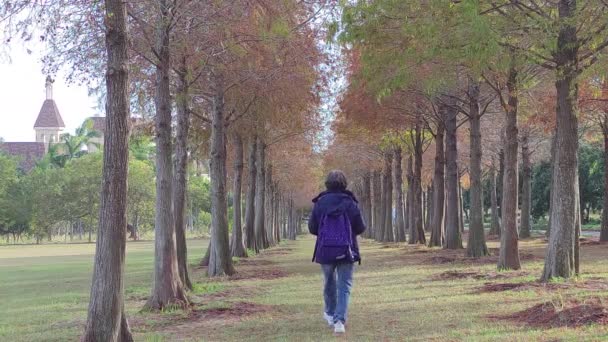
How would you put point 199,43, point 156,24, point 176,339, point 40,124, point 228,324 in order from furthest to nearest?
1. point 40,124
2. point 199,43
3. point 156,24
4. point 228,324
5. point 176,339

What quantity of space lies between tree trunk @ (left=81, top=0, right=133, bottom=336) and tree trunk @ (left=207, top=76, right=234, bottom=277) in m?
9.98

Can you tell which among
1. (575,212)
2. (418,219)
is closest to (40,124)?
(418,219)

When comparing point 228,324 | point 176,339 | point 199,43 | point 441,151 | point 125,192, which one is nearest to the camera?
point 125,192

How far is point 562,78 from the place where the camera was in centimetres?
1140

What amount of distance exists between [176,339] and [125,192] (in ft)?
7.36

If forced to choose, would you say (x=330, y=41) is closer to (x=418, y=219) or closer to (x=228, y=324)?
(x=228, y=324)

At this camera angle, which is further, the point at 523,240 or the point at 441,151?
the point at 523,240

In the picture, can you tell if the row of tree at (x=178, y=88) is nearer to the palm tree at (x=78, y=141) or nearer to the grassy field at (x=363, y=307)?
the grassy field at (x=363, y=307)

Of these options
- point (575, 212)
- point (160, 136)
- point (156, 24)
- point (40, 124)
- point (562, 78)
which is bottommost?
point (575, 212)

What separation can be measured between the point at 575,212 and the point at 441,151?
1400 cm

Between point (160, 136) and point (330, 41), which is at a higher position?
point (330, 41)

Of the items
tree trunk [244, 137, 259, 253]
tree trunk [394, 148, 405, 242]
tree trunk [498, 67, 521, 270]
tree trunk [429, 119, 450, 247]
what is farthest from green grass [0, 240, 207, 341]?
tree trunk [394, 148, 405, 242]

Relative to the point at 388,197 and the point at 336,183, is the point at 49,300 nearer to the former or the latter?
the point at 336,183

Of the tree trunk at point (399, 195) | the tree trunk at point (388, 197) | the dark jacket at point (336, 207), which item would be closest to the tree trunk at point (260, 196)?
the tree trunk at point (399, 195)
